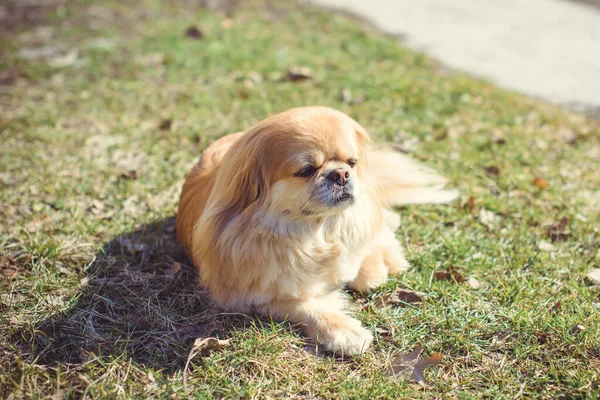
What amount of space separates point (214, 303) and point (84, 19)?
5.39 m

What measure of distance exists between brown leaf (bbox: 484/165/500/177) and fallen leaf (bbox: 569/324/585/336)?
160cm

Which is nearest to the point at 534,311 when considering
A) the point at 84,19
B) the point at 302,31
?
the point at 302,31

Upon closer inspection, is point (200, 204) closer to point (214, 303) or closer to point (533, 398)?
point (214, 303)

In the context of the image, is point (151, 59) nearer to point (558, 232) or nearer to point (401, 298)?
point (401, 298)

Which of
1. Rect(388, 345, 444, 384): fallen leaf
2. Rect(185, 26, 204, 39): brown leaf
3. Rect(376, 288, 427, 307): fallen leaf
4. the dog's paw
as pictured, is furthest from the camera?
Rect(185, 26, 204, 39): brown leaf

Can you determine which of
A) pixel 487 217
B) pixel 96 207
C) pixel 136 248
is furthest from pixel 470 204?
pixel 96 207

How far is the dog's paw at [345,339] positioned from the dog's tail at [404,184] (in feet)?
3.49

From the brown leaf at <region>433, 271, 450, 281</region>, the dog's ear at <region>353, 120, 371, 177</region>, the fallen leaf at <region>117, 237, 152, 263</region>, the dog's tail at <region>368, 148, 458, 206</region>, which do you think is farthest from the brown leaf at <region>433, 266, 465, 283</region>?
the fallen leaf at <region>117, 237, 152, 263</region>

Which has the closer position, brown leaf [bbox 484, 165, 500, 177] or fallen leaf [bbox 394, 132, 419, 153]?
brown leaf [bbox 484, 165, 500, 177]

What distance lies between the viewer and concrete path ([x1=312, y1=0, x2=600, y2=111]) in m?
5.32

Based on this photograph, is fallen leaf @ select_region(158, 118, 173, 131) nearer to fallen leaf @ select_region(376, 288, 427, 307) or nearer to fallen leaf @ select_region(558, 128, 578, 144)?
fallen leaf @ select_region(376, 288, 427, 307)

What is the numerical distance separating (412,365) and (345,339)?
330mm

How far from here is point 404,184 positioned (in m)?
3.59

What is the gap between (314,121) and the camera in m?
2.53
